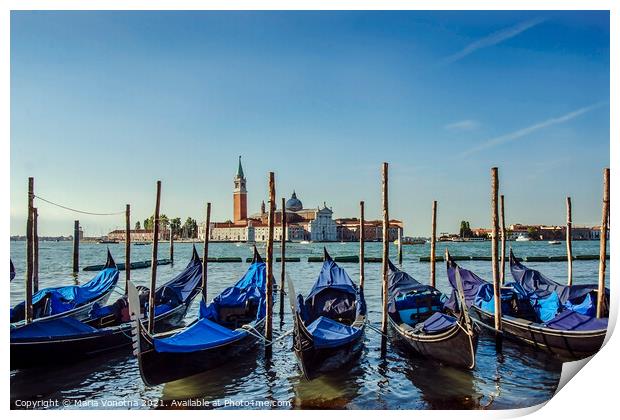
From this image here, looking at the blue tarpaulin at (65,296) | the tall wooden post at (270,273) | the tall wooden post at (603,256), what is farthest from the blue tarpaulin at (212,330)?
the tall wooden post at (603,256)

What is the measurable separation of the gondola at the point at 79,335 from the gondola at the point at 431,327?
2366mm

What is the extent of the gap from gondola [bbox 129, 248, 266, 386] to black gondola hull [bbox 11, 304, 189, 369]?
40 cm

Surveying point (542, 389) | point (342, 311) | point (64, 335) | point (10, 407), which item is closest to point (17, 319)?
point (64, 335)

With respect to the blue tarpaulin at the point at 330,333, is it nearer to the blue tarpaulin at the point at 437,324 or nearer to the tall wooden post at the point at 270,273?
the tall wooden post at the point at 270,273

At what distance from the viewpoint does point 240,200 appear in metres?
50.8

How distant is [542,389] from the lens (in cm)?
405

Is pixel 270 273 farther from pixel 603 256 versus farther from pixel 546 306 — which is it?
pixel 603 256

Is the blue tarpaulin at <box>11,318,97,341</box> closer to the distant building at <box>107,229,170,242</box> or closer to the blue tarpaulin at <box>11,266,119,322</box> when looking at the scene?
the blue tarpaulin at <box>11,266,119,322</box>

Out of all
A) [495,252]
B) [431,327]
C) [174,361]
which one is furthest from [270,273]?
[495,252]

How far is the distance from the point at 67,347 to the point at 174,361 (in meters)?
1.26

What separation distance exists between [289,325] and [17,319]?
301 centimetres

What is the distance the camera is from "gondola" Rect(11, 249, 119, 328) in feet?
18.9

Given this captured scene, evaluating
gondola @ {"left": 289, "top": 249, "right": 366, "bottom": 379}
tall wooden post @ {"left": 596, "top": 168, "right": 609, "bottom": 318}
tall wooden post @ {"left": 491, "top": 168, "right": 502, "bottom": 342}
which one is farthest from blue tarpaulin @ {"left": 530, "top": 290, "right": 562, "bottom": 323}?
gondola @ {"left": 289, "top": 249, "right": 366, "bottom": 379}
